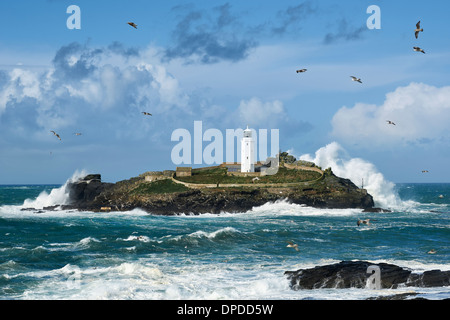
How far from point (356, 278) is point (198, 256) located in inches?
521

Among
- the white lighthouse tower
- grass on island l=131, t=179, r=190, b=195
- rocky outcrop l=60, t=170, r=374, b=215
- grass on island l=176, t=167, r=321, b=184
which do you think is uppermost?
the white lighthouse tower

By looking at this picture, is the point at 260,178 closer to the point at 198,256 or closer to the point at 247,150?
the point at 247,150

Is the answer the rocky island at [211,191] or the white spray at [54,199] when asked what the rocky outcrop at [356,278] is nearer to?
the rocky island at [211,191]

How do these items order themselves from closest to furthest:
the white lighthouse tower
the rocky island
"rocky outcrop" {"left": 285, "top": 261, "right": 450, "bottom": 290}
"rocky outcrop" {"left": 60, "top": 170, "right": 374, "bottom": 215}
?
"rocky outcrop" {"left": 285, "top": 261, "right": 450, "bottom": 290} → "rocky outcrop" {"left": 60, "top": 170, "right": 374, "bottom": 215} → the rocky island → the white lighthouse tower

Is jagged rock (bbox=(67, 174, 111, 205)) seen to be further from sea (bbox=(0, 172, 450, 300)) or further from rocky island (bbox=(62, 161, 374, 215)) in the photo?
sea (bbox=(0, 172, 450, 300))

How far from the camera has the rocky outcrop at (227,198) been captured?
81.9 metres

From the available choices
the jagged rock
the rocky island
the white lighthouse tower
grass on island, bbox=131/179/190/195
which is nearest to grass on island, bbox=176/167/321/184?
the rocky island

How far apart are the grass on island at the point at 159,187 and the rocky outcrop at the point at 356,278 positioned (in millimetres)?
61924

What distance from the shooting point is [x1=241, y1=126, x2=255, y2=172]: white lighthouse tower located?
330 ft

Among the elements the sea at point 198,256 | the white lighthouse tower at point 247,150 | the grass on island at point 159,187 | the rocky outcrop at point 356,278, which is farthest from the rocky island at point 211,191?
the rocky outcrop at point 356,278

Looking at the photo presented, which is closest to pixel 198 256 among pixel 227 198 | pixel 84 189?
pixel 227 198
